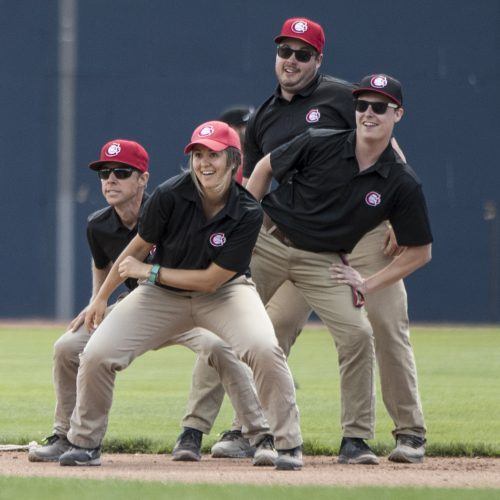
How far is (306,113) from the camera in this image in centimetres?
802

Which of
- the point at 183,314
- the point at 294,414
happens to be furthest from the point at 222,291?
the point at 294,414

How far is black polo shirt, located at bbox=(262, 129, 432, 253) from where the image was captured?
7387mm

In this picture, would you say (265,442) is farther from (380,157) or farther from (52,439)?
(380,157)

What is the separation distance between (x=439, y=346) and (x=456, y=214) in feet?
16.4

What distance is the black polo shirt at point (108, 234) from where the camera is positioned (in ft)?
24.9

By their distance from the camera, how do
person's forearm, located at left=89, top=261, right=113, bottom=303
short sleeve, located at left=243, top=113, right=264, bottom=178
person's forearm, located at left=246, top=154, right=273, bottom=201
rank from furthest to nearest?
short sleeve, located at left=243, top=113, right=264, bottom=178 → person's forearm, located at left=89, top=261, right=113, bottom=303 → person's forearm, located at left=246, top=154, right=273, bottom=201

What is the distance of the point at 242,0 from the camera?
70.8 ft

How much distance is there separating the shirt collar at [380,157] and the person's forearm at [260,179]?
460mm

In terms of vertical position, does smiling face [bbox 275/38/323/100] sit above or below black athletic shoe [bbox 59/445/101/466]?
above

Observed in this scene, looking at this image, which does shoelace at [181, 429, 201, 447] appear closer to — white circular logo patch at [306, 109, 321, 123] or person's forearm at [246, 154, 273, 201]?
person's forearm at [246, 154, 273, 201]

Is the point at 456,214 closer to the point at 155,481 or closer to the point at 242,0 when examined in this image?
the point at 242,0

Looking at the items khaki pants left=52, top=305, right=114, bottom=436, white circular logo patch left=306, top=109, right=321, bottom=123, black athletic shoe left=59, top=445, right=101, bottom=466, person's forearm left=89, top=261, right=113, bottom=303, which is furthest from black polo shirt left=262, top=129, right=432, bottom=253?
black athletic shoe left=59, top=445, right=101, bottom=466

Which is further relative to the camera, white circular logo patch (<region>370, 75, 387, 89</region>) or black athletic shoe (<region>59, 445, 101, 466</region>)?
white circular logo patch (<region>370, 75, 387, 89</region>)

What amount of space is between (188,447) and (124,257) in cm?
120
